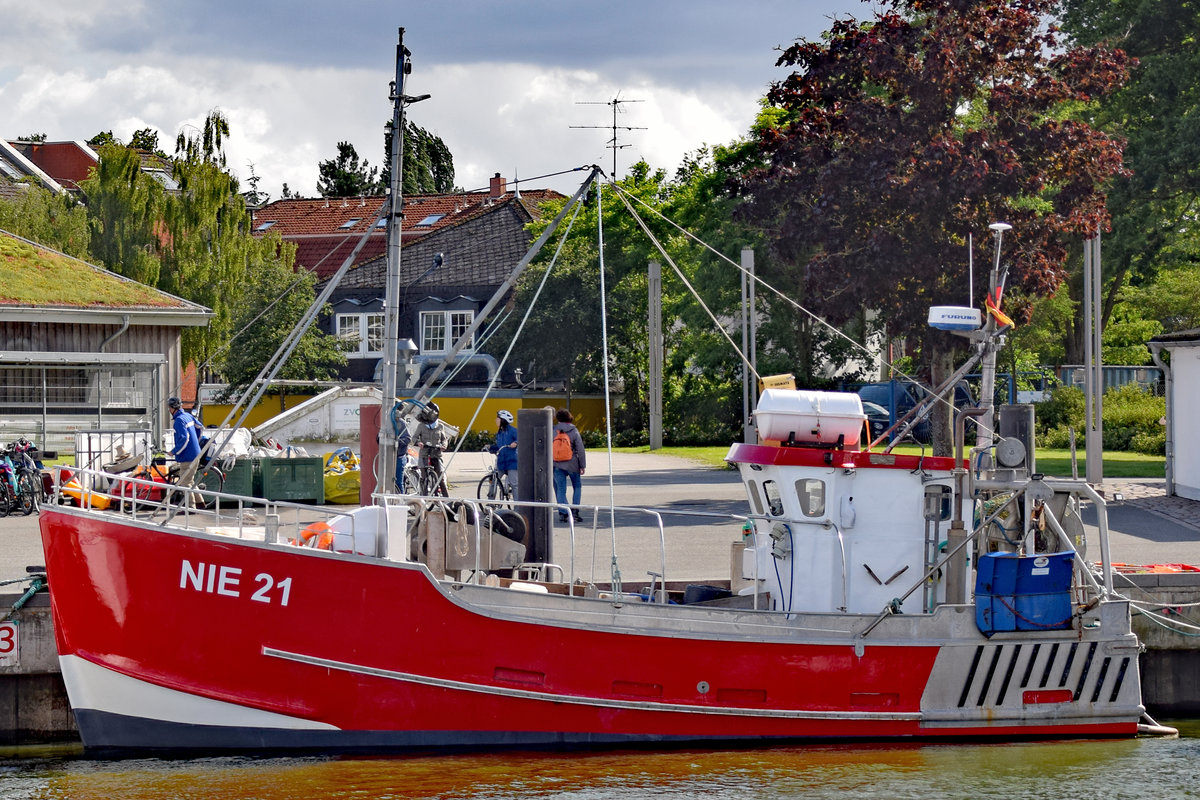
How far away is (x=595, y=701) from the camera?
36.8ft

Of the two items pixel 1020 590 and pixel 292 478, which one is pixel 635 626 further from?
pixel 292 478

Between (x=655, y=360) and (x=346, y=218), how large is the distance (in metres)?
33.4

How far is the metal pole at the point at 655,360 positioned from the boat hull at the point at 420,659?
28362mm

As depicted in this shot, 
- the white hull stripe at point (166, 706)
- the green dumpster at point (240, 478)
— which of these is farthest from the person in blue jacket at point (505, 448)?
the white hull stripe at point (166, 706)

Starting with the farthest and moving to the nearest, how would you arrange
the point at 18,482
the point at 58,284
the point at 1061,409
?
the point at 1061,409 < the point at 58,284 < the point at 18,482

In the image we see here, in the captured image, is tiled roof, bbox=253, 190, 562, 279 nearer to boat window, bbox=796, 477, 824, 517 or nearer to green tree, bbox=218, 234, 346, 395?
green tree, bbox=218, 234, 346, 395

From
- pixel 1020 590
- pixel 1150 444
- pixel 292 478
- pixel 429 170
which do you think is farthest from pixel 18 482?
pixel 429 170

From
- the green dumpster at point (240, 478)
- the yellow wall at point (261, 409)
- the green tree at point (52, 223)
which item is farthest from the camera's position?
the yellow wall at point (261, 409)

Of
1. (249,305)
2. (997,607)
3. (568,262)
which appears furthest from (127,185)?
(997,607)

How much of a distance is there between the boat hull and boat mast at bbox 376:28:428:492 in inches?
64.1

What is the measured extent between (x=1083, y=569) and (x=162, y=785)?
7590 millimetres

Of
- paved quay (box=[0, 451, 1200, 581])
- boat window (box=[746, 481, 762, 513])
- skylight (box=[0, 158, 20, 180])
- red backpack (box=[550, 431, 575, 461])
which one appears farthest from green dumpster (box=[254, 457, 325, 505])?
skylight (box=[0, 158, 20, 180])

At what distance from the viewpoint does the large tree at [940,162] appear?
2234 cm

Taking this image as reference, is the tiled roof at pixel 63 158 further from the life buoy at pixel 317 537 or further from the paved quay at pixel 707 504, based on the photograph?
the life buoy at pixel 317 537
